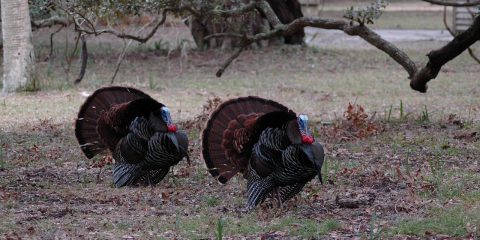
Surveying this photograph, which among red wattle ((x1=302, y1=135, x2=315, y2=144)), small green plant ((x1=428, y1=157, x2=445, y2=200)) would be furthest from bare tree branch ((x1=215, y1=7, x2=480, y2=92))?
red wattle ((x1=302, y1=135, x2=315, y2=144))

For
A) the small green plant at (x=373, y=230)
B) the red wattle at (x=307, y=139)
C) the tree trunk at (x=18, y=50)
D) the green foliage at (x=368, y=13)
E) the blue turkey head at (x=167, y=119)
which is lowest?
the tree trunk at (x=18, y=50)

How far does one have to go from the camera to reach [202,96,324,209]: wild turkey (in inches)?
239

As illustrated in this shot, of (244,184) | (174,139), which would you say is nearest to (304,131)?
(174,139)

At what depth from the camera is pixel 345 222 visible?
5.99 metres

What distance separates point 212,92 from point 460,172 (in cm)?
685

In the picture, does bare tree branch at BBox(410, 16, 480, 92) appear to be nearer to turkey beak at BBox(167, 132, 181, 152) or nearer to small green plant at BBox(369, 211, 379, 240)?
turkey beak at BBox(167, 132, 181, 152)

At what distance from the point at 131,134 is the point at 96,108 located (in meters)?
0.58

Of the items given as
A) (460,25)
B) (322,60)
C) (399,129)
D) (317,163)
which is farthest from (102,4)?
(460,25)

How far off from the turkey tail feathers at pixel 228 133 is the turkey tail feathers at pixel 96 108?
117cm

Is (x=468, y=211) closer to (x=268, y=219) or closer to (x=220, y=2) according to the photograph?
(x=268, y=219)

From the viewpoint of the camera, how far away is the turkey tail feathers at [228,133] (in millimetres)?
6605

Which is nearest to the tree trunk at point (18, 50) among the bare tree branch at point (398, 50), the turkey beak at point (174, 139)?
the bare tree branch at point (398, 50)

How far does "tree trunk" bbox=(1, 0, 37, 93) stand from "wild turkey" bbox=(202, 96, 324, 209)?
7.63 m

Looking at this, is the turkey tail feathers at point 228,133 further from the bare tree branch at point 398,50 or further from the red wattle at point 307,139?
the bare tree branch at point 398,50
